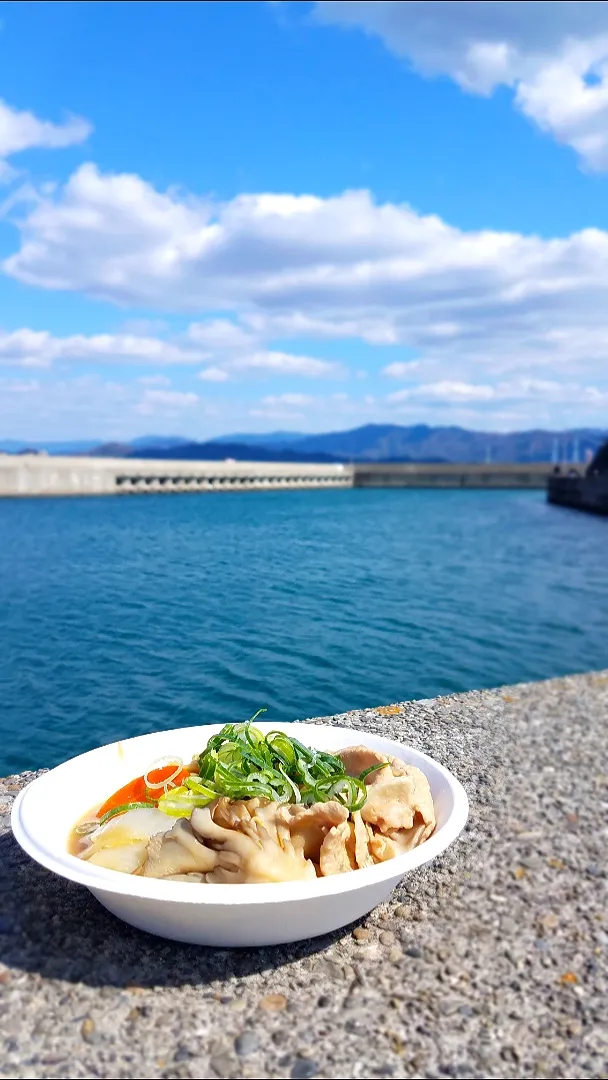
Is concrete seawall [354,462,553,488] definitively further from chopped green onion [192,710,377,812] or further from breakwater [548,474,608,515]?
chopped green onion [192,710,377,812]

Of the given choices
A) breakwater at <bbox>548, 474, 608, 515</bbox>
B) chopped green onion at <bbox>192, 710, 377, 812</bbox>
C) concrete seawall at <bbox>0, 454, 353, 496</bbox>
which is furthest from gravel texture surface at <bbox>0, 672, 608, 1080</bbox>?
concrete seawall at <bbox>0, 454, 353, 496</bbox>

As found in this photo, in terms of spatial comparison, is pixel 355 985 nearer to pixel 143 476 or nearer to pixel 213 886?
pixel 213 886

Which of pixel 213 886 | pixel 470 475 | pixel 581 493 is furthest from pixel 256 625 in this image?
pixel 470 475

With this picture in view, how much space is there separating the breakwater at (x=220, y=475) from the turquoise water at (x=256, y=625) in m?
27.7

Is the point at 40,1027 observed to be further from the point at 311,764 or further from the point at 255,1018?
the point at 311,764

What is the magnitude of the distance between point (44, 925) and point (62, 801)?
0.59 m

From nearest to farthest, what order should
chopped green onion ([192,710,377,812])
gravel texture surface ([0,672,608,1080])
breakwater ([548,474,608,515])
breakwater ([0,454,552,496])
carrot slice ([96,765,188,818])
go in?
gravel texture surface ([0,672,608,1080]) → chopped green onion ([192,710,377,812]) → carrot slice ([96,765,188,818]) → breakwater ([548,474,608,515]) → breakwater ([0,454,552,496])

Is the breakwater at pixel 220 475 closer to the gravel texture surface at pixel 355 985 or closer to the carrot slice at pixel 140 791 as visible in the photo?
the carrot slice at pixel 140 791

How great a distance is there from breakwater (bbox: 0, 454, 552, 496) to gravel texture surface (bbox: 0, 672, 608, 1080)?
65.1 metres

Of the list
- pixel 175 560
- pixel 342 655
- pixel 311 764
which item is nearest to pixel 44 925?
pixel 311 764

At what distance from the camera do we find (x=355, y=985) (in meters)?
3.76

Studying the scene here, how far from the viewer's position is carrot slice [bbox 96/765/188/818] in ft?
14.4

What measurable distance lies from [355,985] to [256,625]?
1204 cm

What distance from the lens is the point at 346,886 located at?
3.51m
